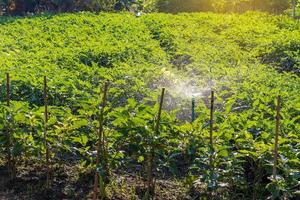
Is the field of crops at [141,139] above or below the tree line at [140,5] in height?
below

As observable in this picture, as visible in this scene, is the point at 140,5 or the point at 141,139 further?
the point at 140,5

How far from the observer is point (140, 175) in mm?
4305

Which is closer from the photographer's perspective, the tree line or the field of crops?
the field of crops

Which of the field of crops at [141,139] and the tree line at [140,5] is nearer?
the field of crops at [141,139]

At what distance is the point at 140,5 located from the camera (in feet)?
79.1

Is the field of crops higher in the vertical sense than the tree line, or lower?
lower

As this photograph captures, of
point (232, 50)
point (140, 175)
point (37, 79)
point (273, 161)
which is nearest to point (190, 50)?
point (232, 50)

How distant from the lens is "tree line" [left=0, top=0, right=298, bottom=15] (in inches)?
827

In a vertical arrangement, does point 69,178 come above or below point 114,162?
below

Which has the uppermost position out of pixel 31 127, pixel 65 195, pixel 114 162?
pixel 31 127

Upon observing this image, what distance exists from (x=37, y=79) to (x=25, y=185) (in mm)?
1641

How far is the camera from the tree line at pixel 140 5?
21.0m

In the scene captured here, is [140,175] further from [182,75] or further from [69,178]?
[182,75]

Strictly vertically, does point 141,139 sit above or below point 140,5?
below
